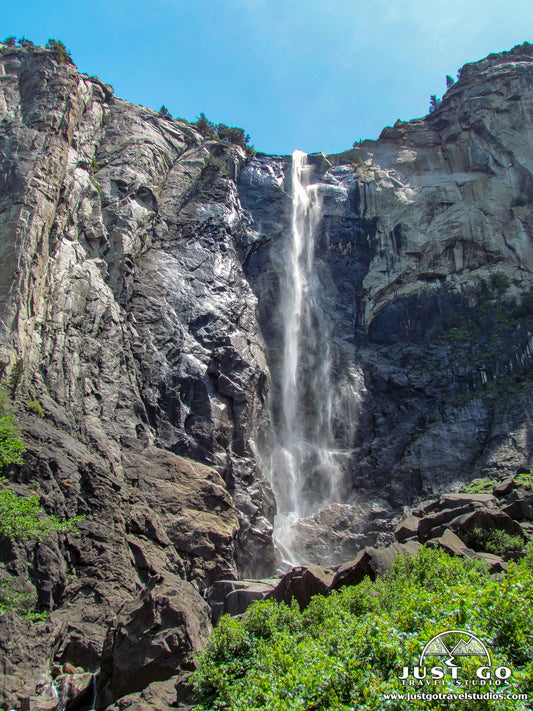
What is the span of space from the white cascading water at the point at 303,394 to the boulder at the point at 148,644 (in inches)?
724

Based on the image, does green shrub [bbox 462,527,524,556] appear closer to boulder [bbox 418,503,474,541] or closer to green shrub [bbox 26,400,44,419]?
boulder [bbox 418,503,474,541]

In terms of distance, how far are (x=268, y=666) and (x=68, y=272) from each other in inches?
1015

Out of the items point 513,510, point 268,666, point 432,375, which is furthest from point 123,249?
point 268,666

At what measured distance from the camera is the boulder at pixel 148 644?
48.8 ft

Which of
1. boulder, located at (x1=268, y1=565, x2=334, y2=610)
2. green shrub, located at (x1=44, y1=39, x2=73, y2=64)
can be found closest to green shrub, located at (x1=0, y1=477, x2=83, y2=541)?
boulder, located at (x1=268, y1=565, x2=334, y2=610)

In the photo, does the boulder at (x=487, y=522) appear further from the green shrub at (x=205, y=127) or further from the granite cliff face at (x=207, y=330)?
the green shrub at (x=205, y=127)

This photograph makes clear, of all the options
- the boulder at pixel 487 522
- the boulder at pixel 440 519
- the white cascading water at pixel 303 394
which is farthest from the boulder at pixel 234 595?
the white cascading water at pixel 303 394

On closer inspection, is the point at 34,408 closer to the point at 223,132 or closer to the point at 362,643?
the point at 362,643

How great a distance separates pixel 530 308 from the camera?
142 ft

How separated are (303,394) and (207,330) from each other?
1098 centimetres

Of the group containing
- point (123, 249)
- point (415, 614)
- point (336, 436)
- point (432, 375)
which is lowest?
point (415, 614)

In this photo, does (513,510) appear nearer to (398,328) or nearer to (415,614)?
(415,614)

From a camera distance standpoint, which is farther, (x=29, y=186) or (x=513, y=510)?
(x=29, y=186)

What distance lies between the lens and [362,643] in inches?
384
